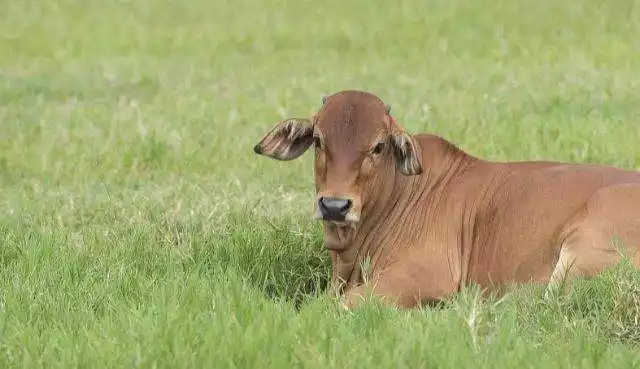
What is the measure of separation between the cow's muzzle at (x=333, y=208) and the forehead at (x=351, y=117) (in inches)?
14.0

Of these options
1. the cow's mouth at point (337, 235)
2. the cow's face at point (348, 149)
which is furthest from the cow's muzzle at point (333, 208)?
the cow's mouth at point (337, 235)

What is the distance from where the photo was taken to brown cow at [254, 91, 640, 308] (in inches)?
253

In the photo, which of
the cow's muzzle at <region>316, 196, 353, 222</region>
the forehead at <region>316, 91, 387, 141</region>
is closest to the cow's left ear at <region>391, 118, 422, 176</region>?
the forehead at <region>316, 91, 387, 141</region>

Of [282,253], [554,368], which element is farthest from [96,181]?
[554,368]

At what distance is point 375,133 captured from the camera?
6.61 meters

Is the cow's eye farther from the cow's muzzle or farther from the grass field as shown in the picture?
the grass field

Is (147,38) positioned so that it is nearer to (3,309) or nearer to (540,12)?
(540,12)

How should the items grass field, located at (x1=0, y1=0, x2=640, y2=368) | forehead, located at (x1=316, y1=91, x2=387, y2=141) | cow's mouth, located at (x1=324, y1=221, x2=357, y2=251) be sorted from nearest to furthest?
grass field, located at (x1=0, y1=0, x2=640, y2=368) → forehead, located at (x1=316, y1=91, x2=387, y2=141) → cow's mouth, located at (x1=324, y1=221, x2=357, y2=251)

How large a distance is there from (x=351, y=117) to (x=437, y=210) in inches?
29.9

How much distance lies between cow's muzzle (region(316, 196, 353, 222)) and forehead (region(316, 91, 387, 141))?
35 cm

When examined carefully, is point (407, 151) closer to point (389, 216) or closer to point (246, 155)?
point (389, 216)

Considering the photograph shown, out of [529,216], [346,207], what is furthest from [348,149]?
[529,216]

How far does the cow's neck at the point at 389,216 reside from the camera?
695 cm

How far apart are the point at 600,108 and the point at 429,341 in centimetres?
723
